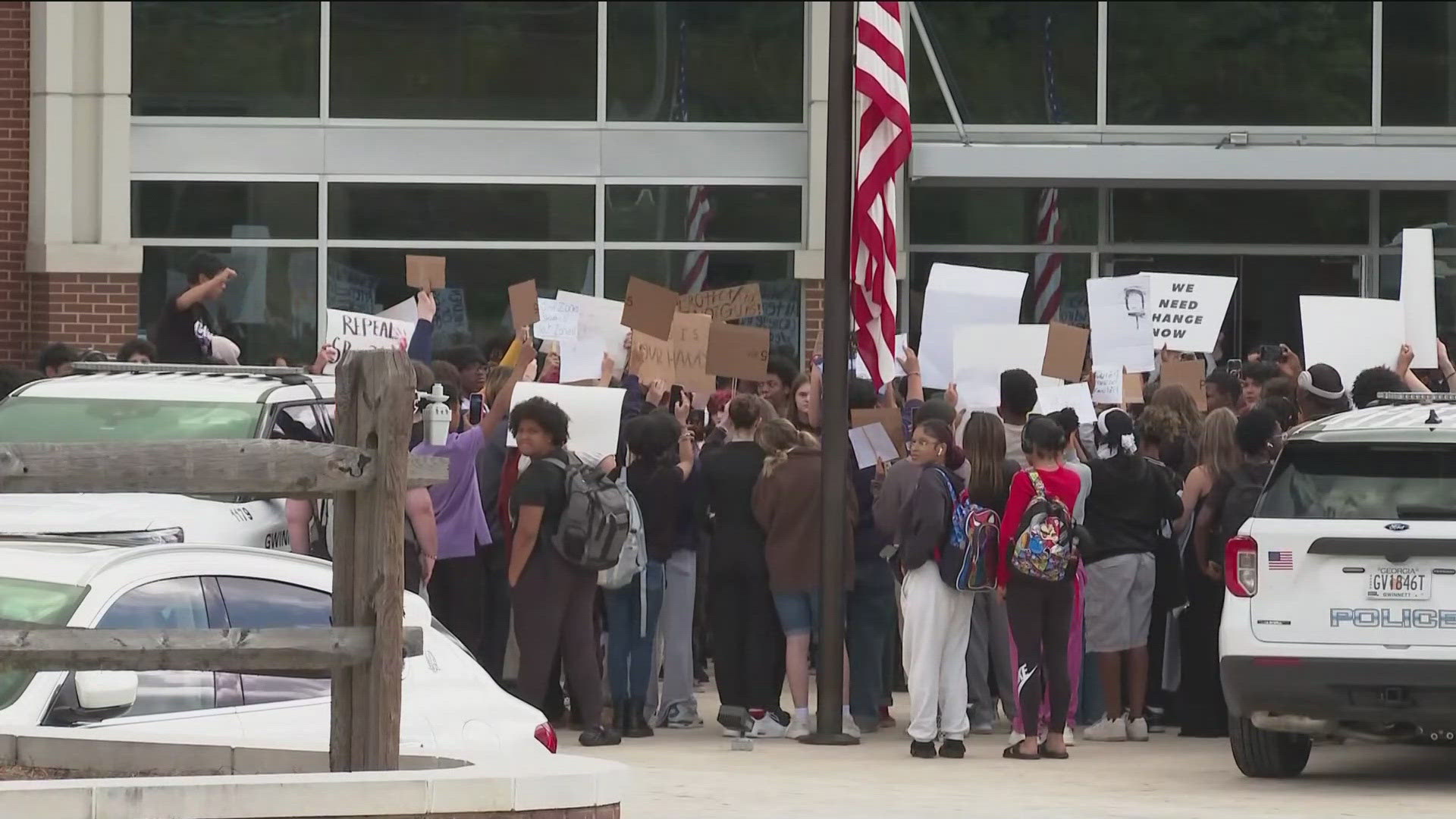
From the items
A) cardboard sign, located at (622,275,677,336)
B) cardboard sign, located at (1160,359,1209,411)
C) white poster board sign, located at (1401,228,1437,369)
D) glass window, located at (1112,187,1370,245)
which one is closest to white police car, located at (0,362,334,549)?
cardboard sign, located at (622,275,677,336)

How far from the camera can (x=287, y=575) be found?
25.8 ft

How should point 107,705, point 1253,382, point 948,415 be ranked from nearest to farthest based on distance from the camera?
point 107,705 → point 948,415 → point 1253,382

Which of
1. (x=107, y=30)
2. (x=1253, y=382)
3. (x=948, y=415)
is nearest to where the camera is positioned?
(x=948, y=415)

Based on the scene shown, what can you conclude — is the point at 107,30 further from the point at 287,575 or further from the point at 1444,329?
the point at 287,575

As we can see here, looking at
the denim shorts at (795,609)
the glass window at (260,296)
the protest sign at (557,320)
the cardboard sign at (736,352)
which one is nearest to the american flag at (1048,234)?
the glass window at (260,296)

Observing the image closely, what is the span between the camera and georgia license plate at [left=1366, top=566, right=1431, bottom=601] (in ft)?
31.9

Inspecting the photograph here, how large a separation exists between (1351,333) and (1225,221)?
686 cm

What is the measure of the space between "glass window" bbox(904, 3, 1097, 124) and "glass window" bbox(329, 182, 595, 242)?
3.13 m

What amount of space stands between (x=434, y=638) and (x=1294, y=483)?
156 inches

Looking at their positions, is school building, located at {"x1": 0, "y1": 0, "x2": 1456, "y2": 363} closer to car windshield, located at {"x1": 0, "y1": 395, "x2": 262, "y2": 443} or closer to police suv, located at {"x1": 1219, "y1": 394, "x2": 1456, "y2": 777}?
car windshield, located at {"x1": 0, "y1": 395, "x2": 262, "y2": 443}

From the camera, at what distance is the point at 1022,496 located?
37.4 feet

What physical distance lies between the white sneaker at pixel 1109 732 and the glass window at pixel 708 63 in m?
8.93

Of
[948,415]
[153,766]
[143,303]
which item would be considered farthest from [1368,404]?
[143,303]

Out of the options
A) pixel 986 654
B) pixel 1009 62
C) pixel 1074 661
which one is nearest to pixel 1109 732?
pixel 1074 661
